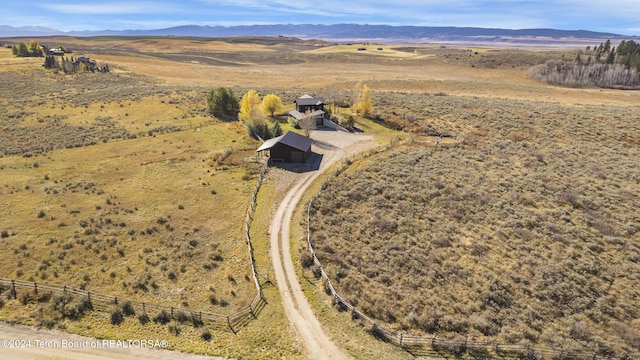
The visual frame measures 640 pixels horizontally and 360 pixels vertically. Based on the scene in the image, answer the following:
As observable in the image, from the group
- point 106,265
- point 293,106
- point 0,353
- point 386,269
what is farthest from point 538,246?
point 293,106

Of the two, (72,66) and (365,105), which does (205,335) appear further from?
(72,66)

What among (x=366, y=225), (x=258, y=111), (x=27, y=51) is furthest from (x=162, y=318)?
(x=27, y=51)

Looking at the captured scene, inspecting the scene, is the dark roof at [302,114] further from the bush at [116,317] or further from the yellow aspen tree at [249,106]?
the bush at [116,317]

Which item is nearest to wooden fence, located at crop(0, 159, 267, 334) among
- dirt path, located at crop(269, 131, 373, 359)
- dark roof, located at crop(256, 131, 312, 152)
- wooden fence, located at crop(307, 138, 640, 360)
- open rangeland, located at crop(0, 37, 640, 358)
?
open rangeland, located at crop(0, 37, 640, 358)

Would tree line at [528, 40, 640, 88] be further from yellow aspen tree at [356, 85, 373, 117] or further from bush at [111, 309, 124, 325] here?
bush at [111, 309, 124, 325]

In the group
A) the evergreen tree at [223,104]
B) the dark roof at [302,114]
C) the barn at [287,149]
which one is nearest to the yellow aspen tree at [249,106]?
the dark roof at [302,114]

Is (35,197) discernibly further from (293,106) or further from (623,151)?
(623,151)

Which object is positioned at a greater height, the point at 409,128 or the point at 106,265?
the point at 409,128

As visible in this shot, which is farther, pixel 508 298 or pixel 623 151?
pixel 623 151
